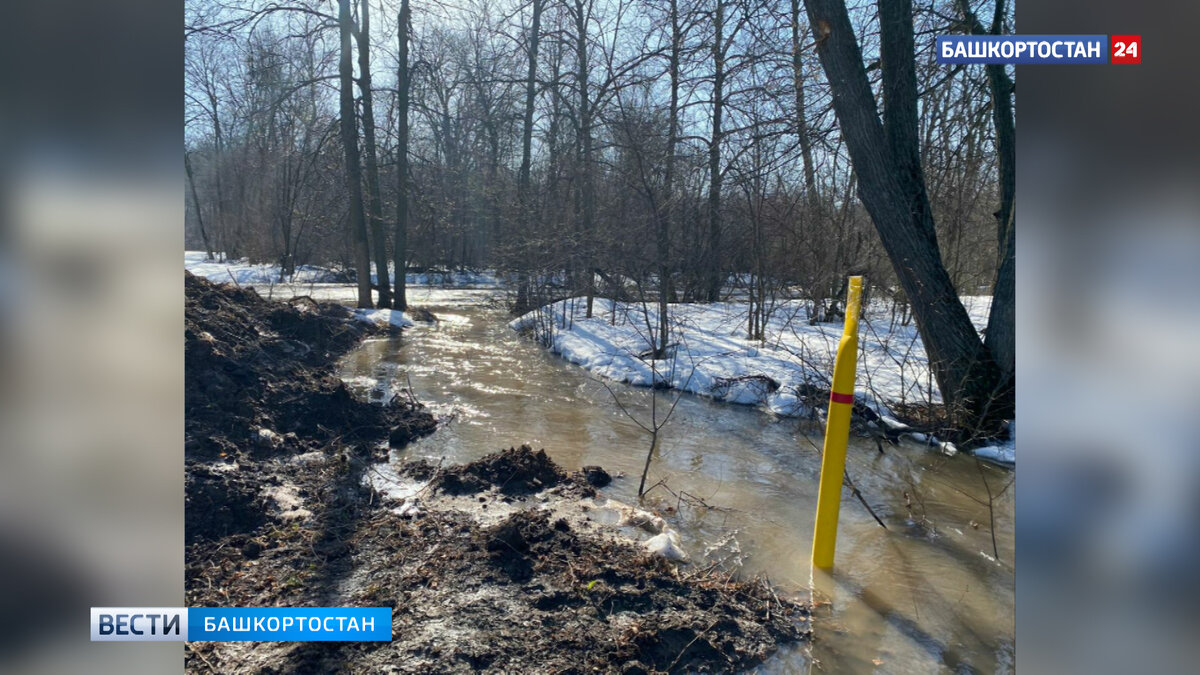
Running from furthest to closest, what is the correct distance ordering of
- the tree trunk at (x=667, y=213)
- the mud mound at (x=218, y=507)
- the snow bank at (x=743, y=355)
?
the tree trunk at (x=667, y=213)
the snow bank at (x=743, y=355)
the mud mound at (x=218, y=507)

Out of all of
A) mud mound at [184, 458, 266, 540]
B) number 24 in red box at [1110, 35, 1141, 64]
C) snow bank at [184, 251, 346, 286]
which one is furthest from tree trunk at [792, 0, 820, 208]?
snow bank at [184, 251, 346, 286]

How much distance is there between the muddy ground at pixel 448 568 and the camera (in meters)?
2.40

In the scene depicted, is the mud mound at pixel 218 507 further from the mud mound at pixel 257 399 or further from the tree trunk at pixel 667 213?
the tree trunk at pixel 667 213

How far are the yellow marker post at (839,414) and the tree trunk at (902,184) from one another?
3.47 meters

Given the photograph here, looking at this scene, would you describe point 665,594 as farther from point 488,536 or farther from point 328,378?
point 328,378

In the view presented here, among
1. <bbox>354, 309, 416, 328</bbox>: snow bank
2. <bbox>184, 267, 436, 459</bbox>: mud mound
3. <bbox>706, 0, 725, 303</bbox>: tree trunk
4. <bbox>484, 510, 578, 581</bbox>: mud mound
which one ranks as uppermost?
<bbox>706, 0, 725, 303</bbox>: tree trunk

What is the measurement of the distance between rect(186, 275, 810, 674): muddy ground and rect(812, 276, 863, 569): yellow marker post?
51cm

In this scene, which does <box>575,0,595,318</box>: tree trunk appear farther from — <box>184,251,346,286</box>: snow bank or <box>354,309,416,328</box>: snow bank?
<box>184,251,346,286</box>: snow bank

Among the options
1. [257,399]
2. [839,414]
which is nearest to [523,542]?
[839,414]

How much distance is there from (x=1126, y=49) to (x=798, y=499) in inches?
159

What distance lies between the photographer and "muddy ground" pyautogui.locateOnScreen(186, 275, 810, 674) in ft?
7.88

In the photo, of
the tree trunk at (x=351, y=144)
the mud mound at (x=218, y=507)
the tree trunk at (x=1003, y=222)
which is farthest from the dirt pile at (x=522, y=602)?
the tree trunk at (x=351, y=144)

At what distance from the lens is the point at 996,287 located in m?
6.57

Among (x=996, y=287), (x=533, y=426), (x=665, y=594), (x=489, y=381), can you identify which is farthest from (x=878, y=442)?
(x=489, y=381)
